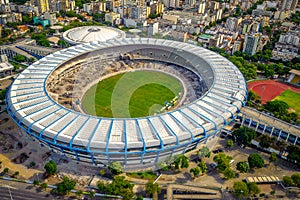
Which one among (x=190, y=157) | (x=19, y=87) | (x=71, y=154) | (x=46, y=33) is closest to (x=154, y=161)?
(x=190, y=157)

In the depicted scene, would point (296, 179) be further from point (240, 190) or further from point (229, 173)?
point (229, 173)

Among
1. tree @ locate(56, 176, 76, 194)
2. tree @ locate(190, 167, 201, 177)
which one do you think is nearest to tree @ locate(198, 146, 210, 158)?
tree @ locate(190, 167, 201, 177)

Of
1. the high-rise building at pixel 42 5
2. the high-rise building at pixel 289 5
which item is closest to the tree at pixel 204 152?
the high-rise building at pixel 42 5

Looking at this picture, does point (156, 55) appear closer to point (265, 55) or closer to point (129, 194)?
point (265, 55)

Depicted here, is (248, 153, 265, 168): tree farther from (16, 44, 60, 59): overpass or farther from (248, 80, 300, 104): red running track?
(16, 44, 60, 59): overpass

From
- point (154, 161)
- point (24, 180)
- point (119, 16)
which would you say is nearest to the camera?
point (24, 180)

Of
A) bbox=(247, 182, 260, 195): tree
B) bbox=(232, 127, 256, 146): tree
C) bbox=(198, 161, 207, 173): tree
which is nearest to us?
bbox=(247, 182, 260, 195): tree

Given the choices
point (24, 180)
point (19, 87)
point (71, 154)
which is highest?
point (19, 87)
